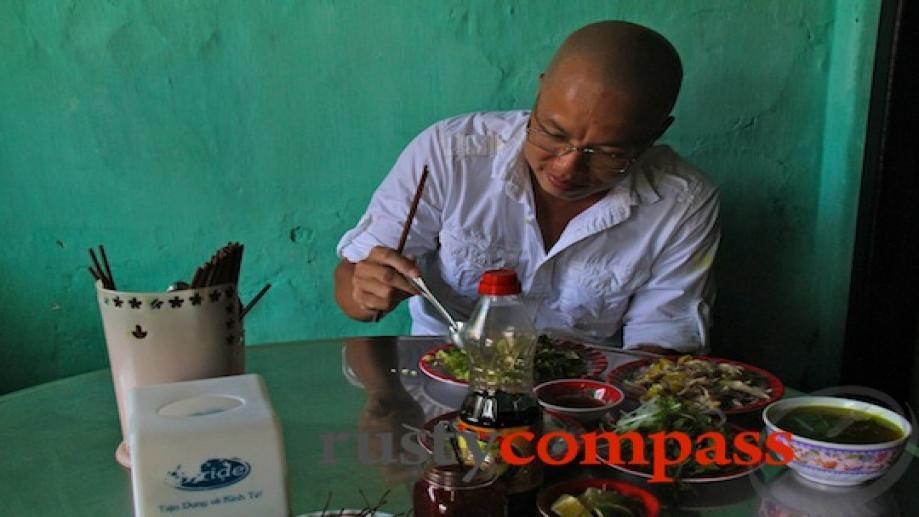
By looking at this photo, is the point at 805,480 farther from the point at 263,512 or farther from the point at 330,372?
the point at 330,372

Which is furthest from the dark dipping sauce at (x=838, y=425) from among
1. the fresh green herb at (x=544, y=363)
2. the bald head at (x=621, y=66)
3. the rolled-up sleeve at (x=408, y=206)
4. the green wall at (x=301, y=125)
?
the green wall at (x=301, y=125)

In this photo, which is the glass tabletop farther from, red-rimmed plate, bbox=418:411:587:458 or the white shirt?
the white shirt

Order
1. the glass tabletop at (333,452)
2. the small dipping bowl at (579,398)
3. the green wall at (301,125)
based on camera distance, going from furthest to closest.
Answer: the green wall at (301,125), the small dipping bowl at (579,398), the glass tabletop at (333,452)

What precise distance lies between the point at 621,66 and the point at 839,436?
90 cm

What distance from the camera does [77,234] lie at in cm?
220

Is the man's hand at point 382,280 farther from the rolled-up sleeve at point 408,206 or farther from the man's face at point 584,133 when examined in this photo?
the man's face at point 584,133

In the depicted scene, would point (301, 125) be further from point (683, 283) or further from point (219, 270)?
point (219, 270)

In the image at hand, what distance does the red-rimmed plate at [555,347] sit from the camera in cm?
140

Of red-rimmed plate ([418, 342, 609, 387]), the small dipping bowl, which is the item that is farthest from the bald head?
the small dipping bowl

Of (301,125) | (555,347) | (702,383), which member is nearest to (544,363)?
(555,347)

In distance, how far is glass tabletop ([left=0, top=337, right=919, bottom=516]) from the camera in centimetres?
101

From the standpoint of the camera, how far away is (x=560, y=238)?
1940mm

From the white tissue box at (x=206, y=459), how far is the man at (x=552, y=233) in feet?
3.32

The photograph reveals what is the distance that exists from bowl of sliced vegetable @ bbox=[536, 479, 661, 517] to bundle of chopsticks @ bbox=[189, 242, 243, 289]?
0.48m
